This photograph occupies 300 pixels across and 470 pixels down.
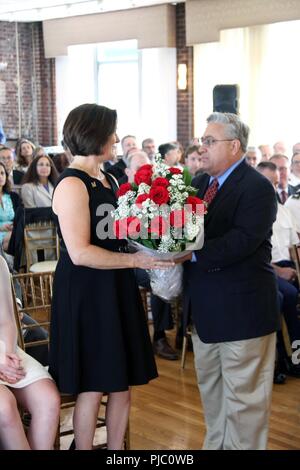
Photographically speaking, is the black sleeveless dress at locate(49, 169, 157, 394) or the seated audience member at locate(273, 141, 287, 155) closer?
the black sleeveless dress at locate(49, 169, 157, 394)

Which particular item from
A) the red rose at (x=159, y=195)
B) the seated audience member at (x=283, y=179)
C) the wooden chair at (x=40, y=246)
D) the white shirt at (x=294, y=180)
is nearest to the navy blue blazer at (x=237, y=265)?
the red rose at (x=159, y=195)

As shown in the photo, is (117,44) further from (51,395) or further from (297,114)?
(51,395)

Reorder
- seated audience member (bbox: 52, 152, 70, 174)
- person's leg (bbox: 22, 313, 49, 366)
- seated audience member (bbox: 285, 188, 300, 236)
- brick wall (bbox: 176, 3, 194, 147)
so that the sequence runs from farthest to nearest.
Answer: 1. brick wall (bbox: 176, 3, 194, 147)
2. seated audience member (bbox: 52, 152, 70, 174)
3. seated audience member (bbox: 285, 188, 300, 236)
4. person's leg (bbox: 22, 313, 49, 366)

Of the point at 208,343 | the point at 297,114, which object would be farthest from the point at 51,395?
the point at 297,114

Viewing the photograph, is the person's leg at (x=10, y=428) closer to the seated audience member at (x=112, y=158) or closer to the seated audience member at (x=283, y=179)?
the seated audience member at (x=112, y=158)

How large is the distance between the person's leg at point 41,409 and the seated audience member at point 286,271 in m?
2.32

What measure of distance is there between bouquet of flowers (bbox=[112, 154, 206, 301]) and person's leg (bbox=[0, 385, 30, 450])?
77 cm

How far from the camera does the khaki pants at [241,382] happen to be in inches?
119

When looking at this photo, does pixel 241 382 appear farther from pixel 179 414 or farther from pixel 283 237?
pixel 283 237

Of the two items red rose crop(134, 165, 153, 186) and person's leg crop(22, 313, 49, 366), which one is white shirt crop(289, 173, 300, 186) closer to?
person's leg crop(22, 313, 49, 366)

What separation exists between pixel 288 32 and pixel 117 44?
3.85m

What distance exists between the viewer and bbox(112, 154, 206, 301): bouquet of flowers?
8.54 ft

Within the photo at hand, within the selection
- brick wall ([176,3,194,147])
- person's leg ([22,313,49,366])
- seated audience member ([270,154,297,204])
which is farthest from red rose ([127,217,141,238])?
brick wall ([176,3,194,147])

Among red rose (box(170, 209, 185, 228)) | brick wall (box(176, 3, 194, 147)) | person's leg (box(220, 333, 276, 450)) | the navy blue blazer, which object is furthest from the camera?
brick wall (box(176, 3, 194, 147))
